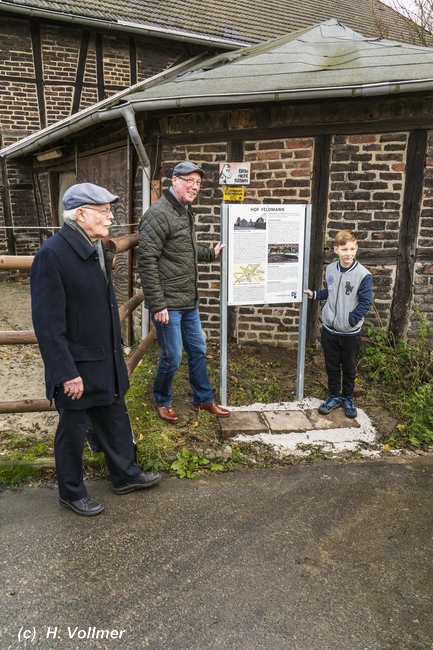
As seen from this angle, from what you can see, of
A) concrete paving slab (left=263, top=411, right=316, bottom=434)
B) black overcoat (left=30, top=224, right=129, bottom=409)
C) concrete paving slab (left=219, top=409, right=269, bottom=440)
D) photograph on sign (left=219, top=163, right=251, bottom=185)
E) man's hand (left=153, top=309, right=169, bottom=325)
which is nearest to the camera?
black overcoat (left=30, top=224, right=129, bottom=409)

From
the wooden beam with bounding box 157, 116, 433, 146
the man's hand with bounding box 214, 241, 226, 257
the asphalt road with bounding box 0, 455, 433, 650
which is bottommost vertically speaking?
the asphalt road with bounding box 0, 455, 433, 650

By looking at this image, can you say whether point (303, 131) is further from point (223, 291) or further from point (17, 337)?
point (17, 337)

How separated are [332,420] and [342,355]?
1.78 feet

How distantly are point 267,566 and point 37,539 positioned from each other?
124cm

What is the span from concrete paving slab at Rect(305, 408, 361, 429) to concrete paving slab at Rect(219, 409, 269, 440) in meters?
0.42

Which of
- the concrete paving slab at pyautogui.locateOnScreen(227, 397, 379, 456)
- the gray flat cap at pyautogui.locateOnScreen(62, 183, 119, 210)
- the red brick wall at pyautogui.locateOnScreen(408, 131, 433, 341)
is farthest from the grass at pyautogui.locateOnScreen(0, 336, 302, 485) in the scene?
the gray flat cap at pyautogui.locateOnScreen(62, 183, 119, 210)

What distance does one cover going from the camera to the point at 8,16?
373 inches

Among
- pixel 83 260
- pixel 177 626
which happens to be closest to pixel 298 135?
pixel 83 260

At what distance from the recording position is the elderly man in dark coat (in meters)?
2.55

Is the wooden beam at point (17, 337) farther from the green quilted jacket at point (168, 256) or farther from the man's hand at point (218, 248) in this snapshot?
the man's hand at point (218, 248)

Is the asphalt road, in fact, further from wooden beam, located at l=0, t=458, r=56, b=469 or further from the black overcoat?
the black overcoat

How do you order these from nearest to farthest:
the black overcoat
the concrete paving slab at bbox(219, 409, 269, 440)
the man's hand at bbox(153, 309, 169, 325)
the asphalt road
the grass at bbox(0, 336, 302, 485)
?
1. the asphalt road
2. the black overcoat
3. the grass at bbox(0, 336, 302, 485)
4. the man's hand at bbox(153, 309, 169, 325)
5. the concrete paving slab at bbox(219, 409, 269, 440)

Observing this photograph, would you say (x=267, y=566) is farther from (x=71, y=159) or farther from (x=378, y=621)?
(x=71, y=159)

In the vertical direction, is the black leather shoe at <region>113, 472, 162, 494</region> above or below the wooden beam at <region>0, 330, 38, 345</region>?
below
